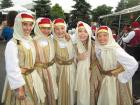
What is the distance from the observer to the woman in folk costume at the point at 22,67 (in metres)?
4.65

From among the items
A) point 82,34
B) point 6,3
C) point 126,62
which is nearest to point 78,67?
point 82,34

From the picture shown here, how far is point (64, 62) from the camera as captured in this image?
18.9ft

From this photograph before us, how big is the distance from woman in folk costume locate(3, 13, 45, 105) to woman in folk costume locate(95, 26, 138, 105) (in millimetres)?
1097

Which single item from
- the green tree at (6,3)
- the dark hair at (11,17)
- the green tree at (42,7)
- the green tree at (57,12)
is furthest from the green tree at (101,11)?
the dark hair at (11,17)

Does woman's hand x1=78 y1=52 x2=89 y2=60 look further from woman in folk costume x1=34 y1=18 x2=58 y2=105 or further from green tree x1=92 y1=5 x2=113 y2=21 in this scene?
green tree x1=92 y1=5 x2=113 y2=21

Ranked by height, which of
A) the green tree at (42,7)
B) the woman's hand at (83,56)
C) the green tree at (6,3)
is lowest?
the woman's hand at (83,56)

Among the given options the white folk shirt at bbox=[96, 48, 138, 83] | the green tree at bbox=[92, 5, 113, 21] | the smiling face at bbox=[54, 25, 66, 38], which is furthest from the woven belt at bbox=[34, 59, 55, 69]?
the green tree at bbox=[92, 5, 113, 21]

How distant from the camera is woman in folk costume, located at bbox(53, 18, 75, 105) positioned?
18.7 ft

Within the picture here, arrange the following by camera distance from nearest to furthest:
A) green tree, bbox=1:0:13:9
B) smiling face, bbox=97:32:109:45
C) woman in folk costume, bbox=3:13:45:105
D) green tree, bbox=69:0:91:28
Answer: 1. woman in folk costume, bbox=3:13:45:105
2. smiling face, bbox=97:32:109:45
3. green tree, bbox=69:0:91:28
4. green tree, bbox=1:0:13:9

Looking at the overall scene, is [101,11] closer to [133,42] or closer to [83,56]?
[133,42]

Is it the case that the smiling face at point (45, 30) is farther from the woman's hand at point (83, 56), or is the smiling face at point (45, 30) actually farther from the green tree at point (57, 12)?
the green tree at point (57, 12)

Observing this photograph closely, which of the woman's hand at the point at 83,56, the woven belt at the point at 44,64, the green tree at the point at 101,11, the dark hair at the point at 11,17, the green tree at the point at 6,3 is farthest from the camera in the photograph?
the green tree at the point at 6,3

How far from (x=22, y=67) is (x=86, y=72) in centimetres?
125

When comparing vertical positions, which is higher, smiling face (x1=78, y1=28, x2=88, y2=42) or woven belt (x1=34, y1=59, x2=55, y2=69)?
smiling face (x1=78, y1=28, x2=88, y2=42)
